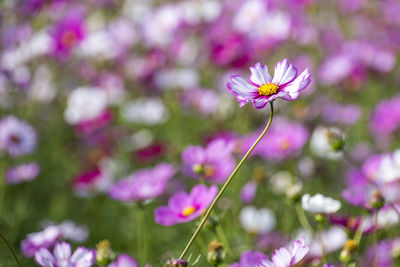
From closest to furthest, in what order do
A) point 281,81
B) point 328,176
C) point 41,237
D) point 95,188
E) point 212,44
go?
point 281,81, point 41,237, point 95,188, point 328,176, point 212,44

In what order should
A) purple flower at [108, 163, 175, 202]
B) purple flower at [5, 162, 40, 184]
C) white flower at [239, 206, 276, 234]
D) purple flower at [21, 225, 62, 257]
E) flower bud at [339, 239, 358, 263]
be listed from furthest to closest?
1. purple flower at [5, 162, 40, 184]
2. white flower at [239, 206, 276, 234]
3. purple flower at [108, 163, 175, 202]
4. purple flower at [21, 225, 62, 257]
5. flower bud at [339, 239, 358, 263]

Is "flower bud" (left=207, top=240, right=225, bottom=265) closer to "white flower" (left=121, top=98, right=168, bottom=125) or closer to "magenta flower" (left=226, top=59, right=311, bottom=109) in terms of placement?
"magenta flower" (left=226, top=59, right=311, bottom=109)

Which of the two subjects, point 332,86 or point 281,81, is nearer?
point 281,81

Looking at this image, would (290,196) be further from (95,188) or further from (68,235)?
(95,188)

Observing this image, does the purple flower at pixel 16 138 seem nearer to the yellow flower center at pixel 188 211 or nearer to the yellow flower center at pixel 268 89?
the yellow flower center at pixel 188 211

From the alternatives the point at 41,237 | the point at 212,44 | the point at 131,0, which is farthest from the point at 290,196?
the point at 131,0

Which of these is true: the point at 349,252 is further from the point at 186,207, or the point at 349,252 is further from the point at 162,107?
the point at 162,107

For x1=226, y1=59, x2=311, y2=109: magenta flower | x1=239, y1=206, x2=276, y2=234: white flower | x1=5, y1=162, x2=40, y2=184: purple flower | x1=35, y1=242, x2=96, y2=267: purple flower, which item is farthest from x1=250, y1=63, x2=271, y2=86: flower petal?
x1=5, y1=162, x2=40, y2=184: purple flower
